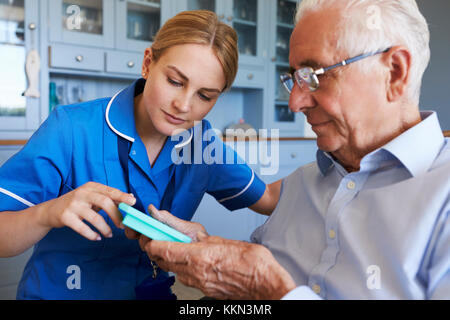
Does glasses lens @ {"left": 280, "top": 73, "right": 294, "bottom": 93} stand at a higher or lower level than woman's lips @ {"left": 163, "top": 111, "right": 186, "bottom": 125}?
higher

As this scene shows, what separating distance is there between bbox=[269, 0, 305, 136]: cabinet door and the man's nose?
8.23 ft

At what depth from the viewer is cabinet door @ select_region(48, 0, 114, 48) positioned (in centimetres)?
241

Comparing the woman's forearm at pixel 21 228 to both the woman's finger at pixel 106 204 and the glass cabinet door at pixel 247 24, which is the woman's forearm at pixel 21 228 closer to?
the woman's finger at pixel 106 204

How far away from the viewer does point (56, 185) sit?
1.04m

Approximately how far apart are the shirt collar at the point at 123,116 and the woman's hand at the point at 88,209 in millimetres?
324

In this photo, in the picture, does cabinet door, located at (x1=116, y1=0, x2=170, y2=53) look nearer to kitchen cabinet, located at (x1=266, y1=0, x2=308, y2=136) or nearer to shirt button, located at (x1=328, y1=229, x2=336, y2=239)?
kitchen cabinet, located at (x1=266, y1=0, x2=308, y2=136)

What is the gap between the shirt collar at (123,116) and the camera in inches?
44.5

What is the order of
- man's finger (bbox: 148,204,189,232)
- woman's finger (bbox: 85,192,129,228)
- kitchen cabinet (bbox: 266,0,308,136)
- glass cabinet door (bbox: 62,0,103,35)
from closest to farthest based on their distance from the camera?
woman's finger (bbox: 85,192,129,228)
man's finger (bbox: 148,204,189,232)
glass cabinet door (bbox: 62,0,103,35)
kitchen cabinet (bbox: 266,0,308,136)

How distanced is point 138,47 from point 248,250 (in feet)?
7.48

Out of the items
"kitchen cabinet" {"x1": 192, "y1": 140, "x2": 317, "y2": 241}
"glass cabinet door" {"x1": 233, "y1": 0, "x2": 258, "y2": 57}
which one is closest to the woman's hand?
"kitchen cabinet" {"x1": 192, "y1": 140, "x2": 317, "y2": 241}

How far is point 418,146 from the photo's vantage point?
821 millimetres

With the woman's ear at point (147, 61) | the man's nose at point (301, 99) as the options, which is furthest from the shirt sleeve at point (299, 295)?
the woman's ear at point (147, 61)
